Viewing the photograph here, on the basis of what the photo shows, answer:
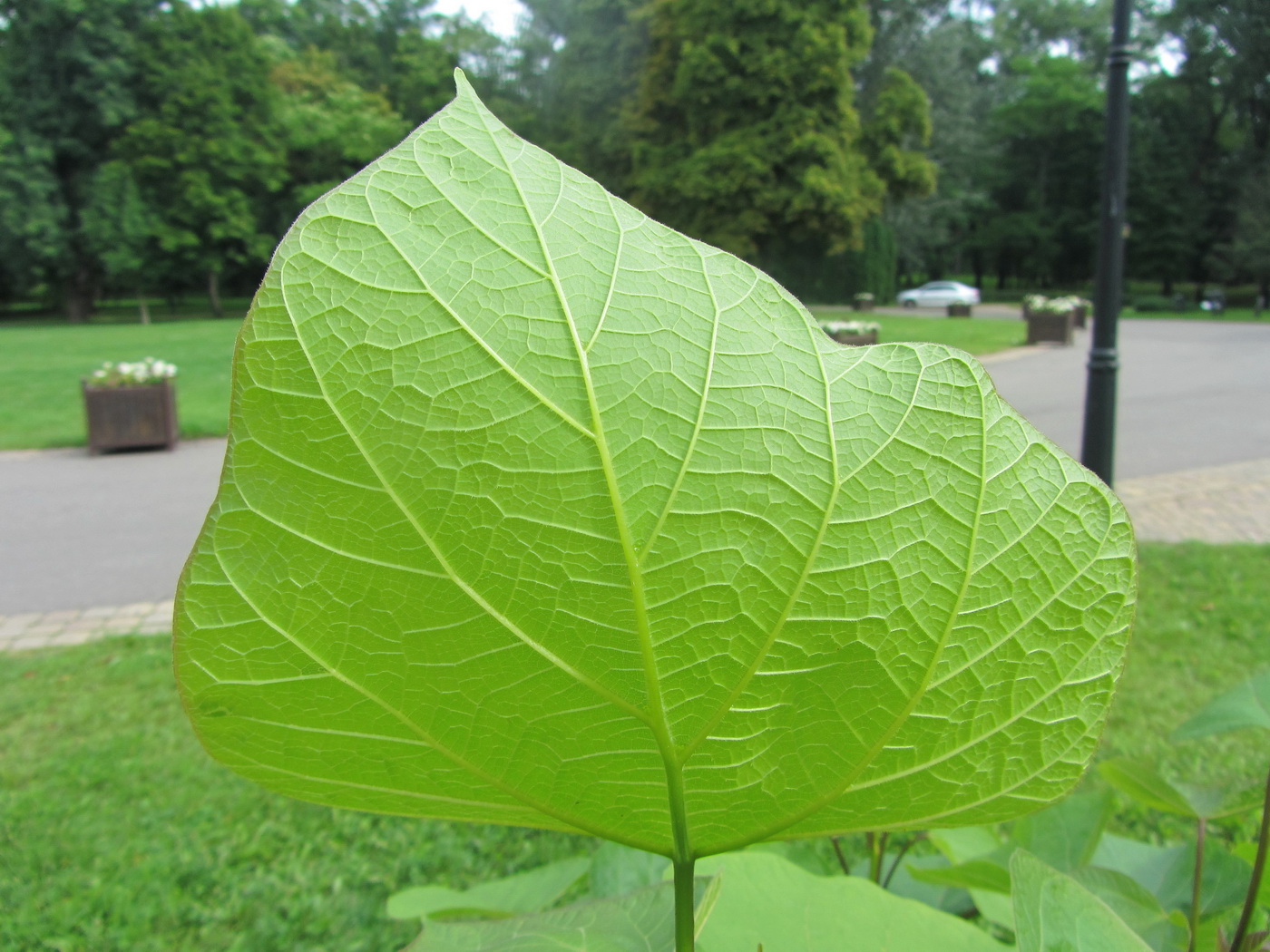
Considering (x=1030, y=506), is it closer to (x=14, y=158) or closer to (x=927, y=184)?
(x=927, y=184)

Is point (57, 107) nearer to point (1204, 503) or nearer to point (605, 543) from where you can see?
point (1204, 503)

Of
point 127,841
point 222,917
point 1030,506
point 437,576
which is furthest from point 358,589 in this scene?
point 127,841

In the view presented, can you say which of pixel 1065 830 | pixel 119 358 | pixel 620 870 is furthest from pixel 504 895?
pixel 119 358

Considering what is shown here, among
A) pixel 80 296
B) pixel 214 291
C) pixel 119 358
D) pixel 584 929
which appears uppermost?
pixel 214 291

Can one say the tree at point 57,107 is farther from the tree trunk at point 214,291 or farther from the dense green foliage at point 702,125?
the tree trunk at point 214,291

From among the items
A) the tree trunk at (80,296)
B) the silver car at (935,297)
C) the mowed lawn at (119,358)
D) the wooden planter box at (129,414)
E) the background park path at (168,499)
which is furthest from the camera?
the silver car at (935,297)

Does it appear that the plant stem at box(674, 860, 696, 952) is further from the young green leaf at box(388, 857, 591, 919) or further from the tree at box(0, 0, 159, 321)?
the tree at box(0, 0, 159, 321)

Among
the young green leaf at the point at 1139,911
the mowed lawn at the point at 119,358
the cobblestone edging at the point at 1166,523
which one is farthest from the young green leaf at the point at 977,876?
the mowed lawn at the point at 119,358
